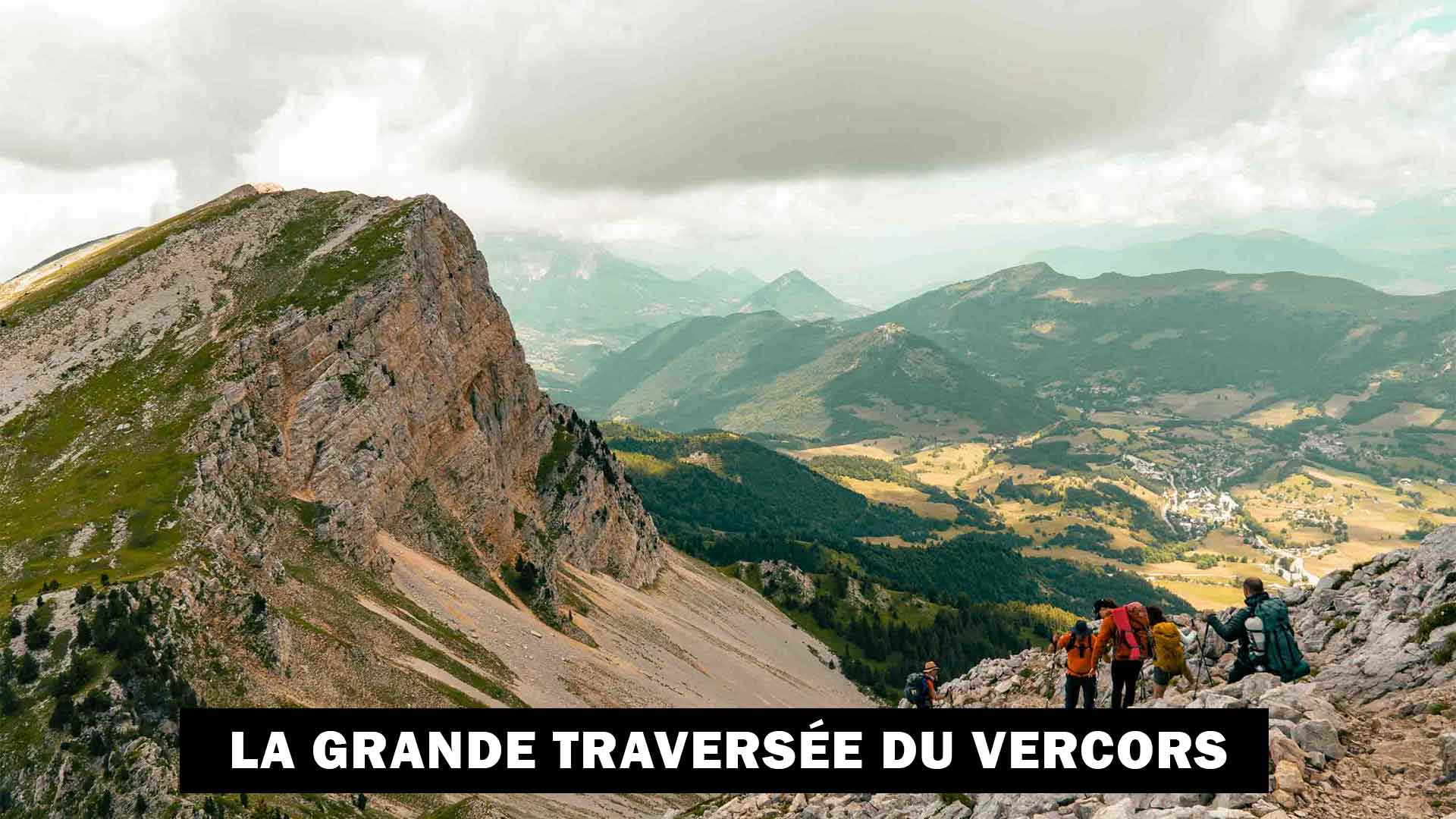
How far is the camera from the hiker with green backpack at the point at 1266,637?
2627 centimetres

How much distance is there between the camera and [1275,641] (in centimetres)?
→ 2667

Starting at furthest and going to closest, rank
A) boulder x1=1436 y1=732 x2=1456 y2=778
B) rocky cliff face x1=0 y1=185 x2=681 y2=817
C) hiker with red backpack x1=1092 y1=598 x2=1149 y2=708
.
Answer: rocky cliff face x1=0 y1=185 x2=681 y2=817, hiker with red backpack x1=1092 y1=598 x2=1149 y2=708, boulder x1=1436 y1=732 x2=1456 y2=778

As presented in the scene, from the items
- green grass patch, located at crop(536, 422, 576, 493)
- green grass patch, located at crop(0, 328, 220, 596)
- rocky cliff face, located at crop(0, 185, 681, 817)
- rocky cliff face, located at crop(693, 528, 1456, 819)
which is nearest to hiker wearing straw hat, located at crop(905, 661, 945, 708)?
rocky cliff face, located at crop(693, 528, 1456, 819)

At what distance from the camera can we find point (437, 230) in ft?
475

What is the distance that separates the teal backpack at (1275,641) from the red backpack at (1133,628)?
3379 mm

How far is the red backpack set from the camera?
27.2 m

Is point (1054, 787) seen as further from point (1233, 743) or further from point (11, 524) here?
point (11, 524)

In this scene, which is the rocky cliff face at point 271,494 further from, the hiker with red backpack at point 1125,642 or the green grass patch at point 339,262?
the hiker with red backpack at point 1125,642

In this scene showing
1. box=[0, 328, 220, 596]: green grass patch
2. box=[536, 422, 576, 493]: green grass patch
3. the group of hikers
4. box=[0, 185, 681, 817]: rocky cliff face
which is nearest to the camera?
the group of hikers

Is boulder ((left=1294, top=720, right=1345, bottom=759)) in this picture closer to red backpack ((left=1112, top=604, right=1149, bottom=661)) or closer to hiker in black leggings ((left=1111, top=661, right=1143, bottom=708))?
red backpack ((left=1112, top=604, right=1149, bottom=661))

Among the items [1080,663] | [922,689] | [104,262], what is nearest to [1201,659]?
[1080,663]

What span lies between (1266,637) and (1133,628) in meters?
4.32

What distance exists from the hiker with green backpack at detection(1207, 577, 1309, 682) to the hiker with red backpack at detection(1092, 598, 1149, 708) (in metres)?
2.59

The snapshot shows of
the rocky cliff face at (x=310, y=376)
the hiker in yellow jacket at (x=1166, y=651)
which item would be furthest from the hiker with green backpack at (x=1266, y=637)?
the rocky cliff face at (x=310, y=376)
